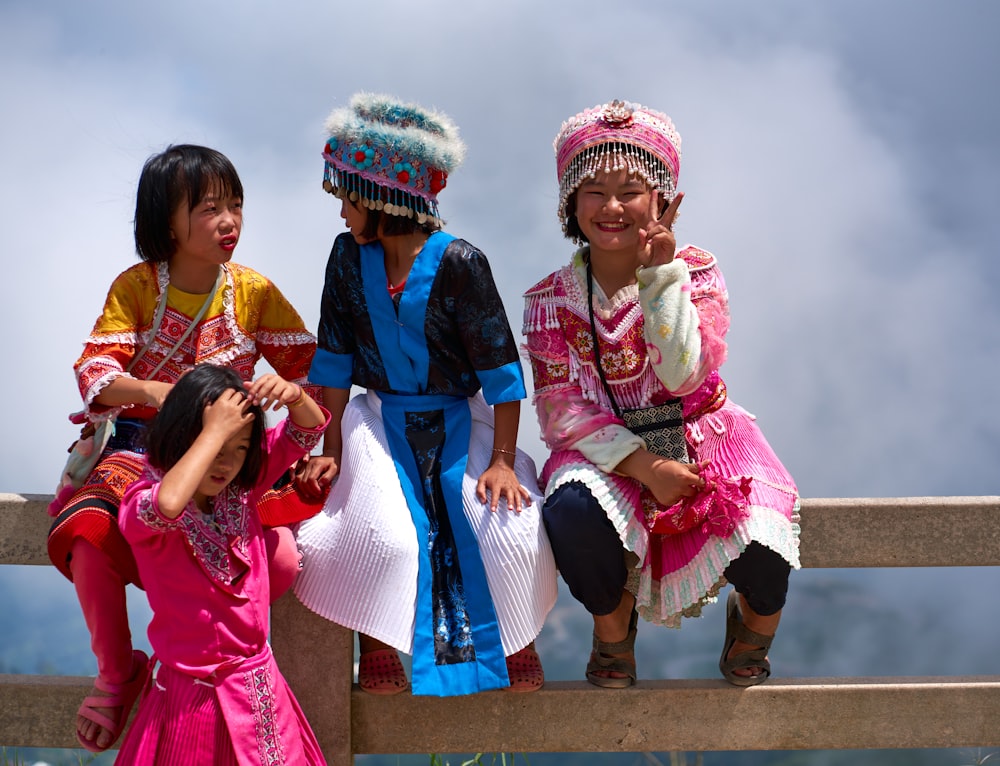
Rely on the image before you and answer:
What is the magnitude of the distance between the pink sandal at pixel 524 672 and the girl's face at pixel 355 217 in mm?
1256

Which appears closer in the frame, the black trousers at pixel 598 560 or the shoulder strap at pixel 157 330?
the black trousers at pixel 598 560

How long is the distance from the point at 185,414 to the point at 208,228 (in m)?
0.78

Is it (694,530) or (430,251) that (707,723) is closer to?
(694,530)

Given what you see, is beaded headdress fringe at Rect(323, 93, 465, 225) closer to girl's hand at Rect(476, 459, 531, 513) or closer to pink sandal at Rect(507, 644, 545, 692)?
girl's hand at Rect(476, 459, 531, 513)

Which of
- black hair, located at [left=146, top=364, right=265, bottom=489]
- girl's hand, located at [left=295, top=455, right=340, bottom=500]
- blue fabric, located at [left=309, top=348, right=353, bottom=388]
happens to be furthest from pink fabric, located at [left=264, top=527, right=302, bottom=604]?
blue fabric, located at [left=309, top=348, right=353, bottom=388]

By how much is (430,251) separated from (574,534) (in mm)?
900

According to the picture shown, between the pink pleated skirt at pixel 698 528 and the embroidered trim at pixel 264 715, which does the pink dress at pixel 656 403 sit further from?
the embroidered trim at pixel 264 715

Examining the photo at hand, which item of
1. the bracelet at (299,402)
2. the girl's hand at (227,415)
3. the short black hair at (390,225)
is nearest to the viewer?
the girl's hand at (227,415)

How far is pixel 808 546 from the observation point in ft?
10.9

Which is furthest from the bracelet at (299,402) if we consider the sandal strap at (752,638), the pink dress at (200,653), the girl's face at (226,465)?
the sandal strap at (752,638)

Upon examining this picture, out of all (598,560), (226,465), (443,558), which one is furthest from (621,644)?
(226,465)

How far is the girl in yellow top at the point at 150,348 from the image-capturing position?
299cm

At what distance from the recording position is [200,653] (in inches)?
106

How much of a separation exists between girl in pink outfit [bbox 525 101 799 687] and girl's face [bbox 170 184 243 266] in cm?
89
